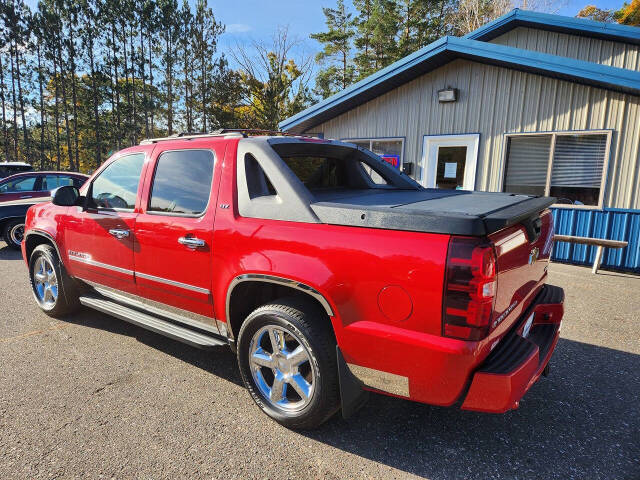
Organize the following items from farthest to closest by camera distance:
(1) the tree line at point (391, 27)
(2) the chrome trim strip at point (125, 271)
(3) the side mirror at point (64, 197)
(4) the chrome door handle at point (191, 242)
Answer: (1) the tree line at point (391, 27), (3) the side mirror at point (64, 197), (2) the chrome trim strip at point (125, 271), (4) the chrome door handle at point (191, 242)

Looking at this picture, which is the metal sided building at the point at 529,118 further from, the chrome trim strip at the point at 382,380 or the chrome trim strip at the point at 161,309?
the chrome trim strip at the point at 161,309

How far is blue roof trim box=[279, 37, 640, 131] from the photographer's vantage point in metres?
6.30

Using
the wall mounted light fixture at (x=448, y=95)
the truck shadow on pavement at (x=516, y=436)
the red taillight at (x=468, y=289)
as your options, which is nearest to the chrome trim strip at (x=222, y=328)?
the truck shadow on pavement at (x=516, y=436)

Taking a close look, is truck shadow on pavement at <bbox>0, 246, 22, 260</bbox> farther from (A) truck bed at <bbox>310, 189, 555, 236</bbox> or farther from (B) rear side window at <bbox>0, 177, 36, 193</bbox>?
(A) truck bed at <bbox>310, 189, 555, 236</bbox>

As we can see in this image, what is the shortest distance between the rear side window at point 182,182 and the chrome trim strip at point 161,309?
2.54ft

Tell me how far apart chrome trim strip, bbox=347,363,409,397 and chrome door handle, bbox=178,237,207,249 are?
1.32 meters

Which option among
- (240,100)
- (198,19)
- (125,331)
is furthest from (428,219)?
(198,19)

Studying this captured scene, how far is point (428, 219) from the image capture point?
1.83 metres

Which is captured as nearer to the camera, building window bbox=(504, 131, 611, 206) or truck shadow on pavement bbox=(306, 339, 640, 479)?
truck shadow on pavement bbox=(306, 339, 640, 479)

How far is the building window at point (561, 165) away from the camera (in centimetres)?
722

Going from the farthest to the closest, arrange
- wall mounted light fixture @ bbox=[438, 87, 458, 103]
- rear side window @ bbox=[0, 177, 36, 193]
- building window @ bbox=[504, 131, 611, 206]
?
rear side window @ bbox=[0, 177, 36, 193] < wall mounted light fixture @ bbox=[438, 87, 458, 103] < building window @ bbox=[504, 131, 611, 206]

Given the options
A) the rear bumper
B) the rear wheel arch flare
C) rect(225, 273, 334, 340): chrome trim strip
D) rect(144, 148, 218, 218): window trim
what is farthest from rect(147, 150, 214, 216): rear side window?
the rear bumper

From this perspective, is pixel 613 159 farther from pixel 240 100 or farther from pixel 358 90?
pixel 240 100

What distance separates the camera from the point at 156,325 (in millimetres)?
3074
